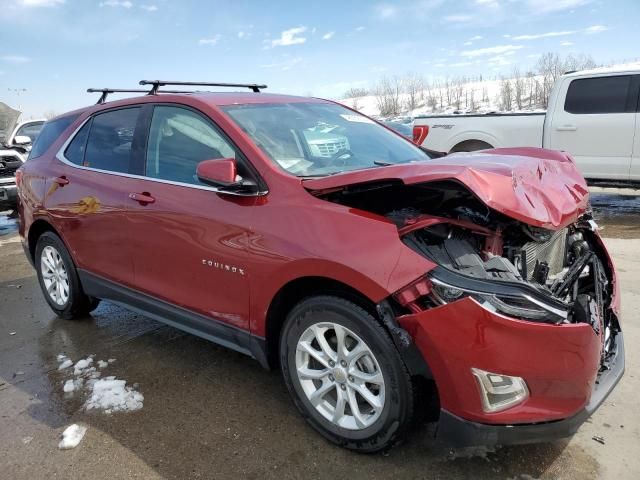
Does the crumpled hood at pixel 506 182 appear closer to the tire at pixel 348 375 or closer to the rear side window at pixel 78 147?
the tire at pixel 348 375

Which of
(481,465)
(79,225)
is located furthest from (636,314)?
(79,225)

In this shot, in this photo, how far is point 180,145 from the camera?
333 centimetres

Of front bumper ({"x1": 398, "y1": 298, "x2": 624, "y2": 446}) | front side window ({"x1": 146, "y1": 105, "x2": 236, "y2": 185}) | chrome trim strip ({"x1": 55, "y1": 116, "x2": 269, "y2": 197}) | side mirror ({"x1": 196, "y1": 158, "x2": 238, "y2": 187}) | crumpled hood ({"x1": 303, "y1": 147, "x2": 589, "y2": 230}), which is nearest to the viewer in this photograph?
front bumper ({"x1": 398, "y1": 298, "x2": 624, "y2": 446})

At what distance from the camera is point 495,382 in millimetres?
2125

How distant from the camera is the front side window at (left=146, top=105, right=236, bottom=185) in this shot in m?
3.12

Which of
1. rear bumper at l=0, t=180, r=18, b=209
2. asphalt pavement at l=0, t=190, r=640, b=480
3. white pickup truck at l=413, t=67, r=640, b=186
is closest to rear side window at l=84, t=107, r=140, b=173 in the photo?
asphalt pavement at l=0, t=190, r=640, b=480

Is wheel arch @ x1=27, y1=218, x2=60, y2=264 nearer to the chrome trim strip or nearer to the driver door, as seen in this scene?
the chrome trim strip

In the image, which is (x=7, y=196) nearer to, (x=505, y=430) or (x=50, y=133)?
(x=50, y=133)

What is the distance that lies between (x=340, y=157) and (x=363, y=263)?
3.72 feet

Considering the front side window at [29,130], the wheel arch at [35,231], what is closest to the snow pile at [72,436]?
the wheel arch at [35,231]

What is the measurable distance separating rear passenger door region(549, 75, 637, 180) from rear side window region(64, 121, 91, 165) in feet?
22.6

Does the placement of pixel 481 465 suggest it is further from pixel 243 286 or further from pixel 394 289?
pixel 243 286

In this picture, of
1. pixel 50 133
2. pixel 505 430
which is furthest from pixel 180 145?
pixel 505 430

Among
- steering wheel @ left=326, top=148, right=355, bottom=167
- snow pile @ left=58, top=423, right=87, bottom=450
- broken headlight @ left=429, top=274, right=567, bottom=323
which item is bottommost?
snow pile @ left=58, top=423, right=87, bottom=450
